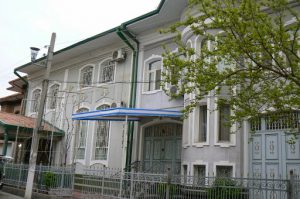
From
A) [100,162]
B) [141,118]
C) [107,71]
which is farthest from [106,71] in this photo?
[100,162]

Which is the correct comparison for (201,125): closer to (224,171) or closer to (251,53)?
(224,171)

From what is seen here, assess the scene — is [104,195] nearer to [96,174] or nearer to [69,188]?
[96,174]

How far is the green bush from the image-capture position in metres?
8.01

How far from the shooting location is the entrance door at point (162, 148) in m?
13.9

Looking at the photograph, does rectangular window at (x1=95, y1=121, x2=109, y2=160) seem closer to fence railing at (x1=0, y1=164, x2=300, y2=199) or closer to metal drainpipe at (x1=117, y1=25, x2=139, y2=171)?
metal drainpipe at (x1=117, y1=25, x2=139, y2=171)

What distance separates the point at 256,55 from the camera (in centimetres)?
686

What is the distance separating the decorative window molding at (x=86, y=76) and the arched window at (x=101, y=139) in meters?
2.04

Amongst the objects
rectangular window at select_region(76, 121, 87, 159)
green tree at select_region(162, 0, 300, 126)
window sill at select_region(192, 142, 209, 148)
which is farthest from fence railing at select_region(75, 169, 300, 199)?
rectangular window at select_region(76, 121, 87, 159)

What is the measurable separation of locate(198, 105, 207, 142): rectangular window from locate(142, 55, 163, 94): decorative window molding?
333 centimetres

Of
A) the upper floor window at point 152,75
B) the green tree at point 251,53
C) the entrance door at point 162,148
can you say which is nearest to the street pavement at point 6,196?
the entrance door at point 162,148

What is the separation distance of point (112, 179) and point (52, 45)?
224 inches

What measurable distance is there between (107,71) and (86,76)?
1.84 meters

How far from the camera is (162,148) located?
14.4 meters

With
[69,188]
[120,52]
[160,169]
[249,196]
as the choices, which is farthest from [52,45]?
[249,196]
